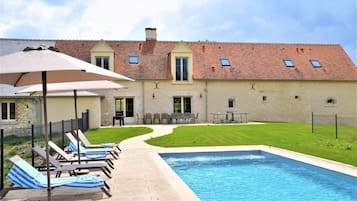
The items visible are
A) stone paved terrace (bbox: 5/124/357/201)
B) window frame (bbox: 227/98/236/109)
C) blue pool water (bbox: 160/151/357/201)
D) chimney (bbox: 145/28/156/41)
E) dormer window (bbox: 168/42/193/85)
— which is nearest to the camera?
stone paved terrace (bbox: 5/124/357/201)

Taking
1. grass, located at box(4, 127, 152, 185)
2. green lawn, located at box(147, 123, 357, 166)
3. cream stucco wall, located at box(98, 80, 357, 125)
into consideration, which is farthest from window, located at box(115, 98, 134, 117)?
green lawn, located at box(147, 123, 357, 166)

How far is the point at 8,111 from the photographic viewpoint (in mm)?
25188

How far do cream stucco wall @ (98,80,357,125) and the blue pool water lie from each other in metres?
15.7

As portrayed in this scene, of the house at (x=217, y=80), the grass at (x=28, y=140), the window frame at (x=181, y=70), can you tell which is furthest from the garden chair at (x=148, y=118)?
the grass at (x=28, y=140)

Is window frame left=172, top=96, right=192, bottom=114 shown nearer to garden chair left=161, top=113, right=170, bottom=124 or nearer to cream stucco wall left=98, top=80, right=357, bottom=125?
cream stucco wall left=98, top=80, right=357, bottom=125

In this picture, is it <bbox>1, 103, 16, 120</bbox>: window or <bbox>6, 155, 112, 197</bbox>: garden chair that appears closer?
<bbox>6, 155, 112, 197</bbox>: garden chair

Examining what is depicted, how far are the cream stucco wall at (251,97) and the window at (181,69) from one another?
2.23 ft

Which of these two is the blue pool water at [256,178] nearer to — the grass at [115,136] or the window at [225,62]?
the grass at [115,136]

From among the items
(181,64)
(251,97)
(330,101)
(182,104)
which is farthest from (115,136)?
(330,101)

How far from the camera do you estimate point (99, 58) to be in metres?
29.2

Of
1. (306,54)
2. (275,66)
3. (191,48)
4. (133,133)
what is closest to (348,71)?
(306,54)

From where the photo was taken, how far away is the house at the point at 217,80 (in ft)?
96.0

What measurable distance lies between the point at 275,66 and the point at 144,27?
1206cm

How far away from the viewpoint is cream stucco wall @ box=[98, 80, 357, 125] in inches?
1148
